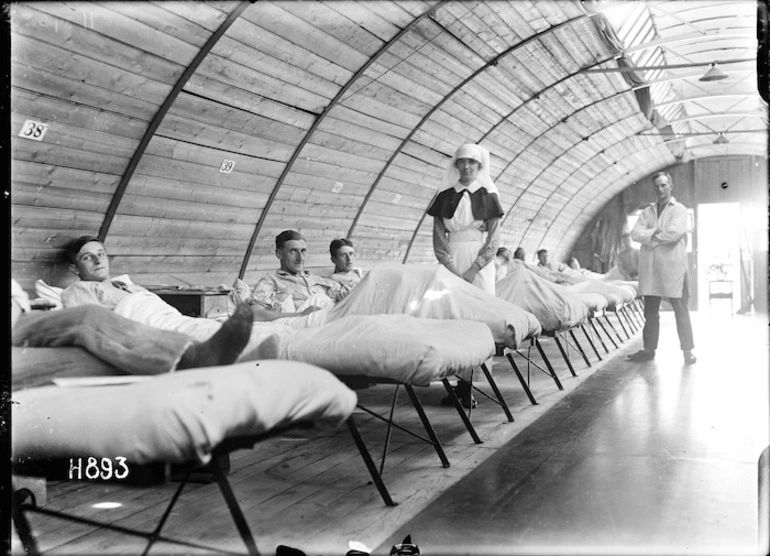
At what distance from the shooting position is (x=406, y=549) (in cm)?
177

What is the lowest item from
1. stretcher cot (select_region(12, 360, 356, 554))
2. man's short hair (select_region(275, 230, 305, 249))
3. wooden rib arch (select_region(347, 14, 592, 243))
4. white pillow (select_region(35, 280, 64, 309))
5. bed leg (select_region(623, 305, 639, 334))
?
bed leg (select_region(623, 305, 639, 334))

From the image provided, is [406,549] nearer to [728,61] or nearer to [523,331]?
[523,331]

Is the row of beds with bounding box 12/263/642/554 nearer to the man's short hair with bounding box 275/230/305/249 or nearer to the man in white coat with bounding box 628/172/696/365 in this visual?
the man's short hair with bounding box 275/230/305/249

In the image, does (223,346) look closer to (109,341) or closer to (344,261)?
(109,341)

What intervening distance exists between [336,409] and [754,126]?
12367mm

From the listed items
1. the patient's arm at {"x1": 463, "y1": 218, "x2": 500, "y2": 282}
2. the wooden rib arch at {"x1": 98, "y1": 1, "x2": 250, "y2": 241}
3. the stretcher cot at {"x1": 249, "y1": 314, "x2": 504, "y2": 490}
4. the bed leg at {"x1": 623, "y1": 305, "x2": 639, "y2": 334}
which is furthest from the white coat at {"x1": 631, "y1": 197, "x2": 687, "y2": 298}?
the stretcher cot at {"x1": 249, "y1": 314, "x2": 504, "y2": 490}

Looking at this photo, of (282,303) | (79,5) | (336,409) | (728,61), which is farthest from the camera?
(728,61)

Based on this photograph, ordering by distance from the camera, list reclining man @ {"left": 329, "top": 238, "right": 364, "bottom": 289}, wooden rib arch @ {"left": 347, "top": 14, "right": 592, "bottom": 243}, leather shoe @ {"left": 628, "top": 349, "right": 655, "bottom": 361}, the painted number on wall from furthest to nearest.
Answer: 1. leather shoe @ {"left": 628, "top": 349, "right": 655, "bottom": 361}
2. wooden rib arch @ {"left": 347, "top": 14, "right": 592, "bottom": 243}
3. reclining man @ {"left": 329, "top": 238, "right": 364, "bottom": 289}
4. the painted number on wall

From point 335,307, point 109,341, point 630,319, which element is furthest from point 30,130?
point 630,319

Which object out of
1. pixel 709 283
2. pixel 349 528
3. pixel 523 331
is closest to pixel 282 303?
pixel 523 331

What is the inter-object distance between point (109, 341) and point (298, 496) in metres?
1.06

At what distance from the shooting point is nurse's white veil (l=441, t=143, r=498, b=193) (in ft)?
11.3

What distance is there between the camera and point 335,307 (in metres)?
2.35

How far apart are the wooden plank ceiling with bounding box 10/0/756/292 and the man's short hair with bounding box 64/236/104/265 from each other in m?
0.04
